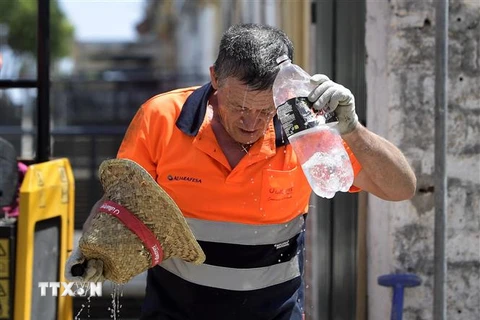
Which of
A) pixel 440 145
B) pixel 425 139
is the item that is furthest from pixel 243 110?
pixel 425 139

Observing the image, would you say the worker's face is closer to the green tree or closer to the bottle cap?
the bottle cap

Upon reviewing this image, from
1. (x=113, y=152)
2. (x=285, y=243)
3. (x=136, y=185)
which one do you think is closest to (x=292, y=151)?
(x=285, y=243)

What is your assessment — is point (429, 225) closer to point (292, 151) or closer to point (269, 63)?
point (292, 151)

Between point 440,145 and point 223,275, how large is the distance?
1011 mm

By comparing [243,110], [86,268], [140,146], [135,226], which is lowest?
[86,268]

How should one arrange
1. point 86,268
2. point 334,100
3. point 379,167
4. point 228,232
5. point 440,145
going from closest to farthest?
point 334,100 → point 86,268 → point 379,167 → point 228,232 → point 440,145

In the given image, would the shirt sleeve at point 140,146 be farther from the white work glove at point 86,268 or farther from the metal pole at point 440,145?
the metal pole at point 440,145

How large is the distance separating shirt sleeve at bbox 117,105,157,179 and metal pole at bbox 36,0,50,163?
2.04 metres

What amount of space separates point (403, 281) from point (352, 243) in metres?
0.56

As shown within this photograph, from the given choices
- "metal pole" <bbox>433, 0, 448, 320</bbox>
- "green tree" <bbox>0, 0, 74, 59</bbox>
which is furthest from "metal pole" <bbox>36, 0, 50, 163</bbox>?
"green tree" <bbox>0, 0, 74, 59</bbox>

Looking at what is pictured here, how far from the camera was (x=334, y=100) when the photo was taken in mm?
2350

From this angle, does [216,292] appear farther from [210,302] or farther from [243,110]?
[243,110]

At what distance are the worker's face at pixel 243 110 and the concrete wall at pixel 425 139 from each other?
1468mm

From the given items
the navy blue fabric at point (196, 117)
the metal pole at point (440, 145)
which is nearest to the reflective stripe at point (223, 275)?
the navy blue fabric at point (196, 117)
